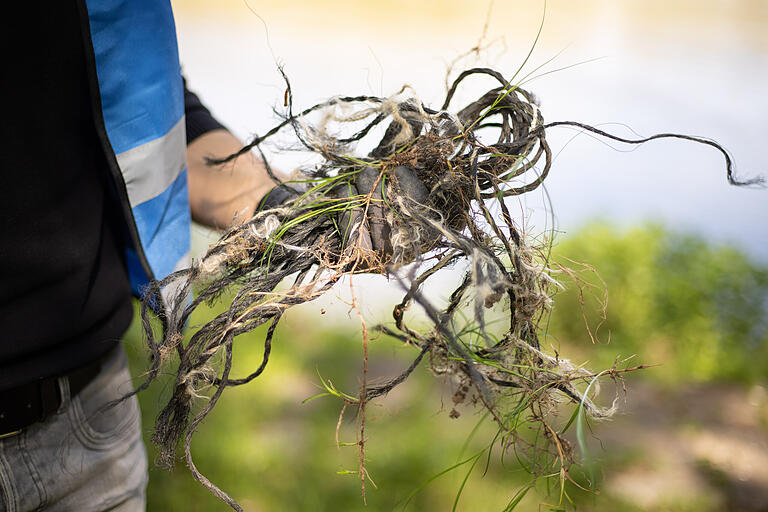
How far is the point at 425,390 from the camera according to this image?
260 centimetres

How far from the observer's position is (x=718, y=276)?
3264 mm

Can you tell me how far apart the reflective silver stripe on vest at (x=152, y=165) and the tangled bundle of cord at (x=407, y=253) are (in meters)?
0.23

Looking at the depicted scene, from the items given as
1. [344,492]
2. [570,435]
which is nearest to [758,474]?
[570,435]

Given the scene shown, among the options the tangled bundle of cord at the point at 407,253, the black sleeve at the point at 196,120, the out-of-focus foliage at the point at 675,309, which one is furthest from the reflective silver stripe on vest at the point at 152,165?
the out-of-focus foliage at the point at 675,309

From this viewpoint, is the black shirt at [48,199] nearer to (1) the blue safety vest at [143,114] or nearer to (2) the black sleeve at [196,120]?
(1) the blue safety vest at [143,114]

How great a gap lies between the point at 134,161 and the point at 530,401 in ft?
2.40

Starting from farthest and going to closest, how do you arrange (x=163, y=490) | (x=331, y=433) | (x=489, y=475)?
(x=331, y=433) < (x=489, y=475) < (x=163, y=490)

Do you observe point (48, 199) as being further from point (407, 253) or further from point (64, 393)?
point (407, 253)

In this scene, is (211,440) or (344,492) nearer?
(344,492)

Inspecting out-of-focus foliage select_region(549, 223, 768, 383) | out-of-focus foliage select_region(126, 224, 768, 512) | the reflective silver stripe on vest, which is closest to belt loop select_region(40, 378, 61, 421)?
out-of-focus foliage select_region(126, 224, 768, 512)

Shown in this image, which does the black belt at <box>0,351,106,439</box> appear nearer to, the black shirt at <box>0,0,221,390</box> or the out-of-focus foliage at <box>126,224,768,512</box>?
the black shirt at <box>0,0,221,390</box>

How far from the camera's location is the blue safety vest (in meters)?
0.88

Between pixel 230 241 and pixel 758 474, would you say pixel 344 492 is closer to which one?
pixel 230 241

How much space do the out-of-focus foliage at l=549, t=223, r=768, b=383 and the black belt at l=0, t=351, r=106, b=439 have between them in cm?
256
